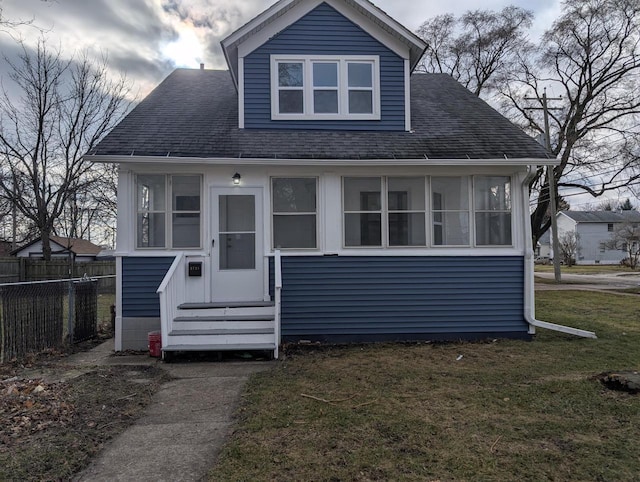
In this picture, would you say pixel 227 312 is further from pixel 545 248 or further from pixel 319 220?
pixel 545 248

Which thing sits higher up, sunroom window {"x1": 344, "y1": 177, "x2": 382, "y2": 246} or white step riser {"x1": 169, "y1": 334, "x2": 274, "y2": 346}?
sunroom window {"x1": 344, "y1": 177, "x2": 382, "y2": 246}

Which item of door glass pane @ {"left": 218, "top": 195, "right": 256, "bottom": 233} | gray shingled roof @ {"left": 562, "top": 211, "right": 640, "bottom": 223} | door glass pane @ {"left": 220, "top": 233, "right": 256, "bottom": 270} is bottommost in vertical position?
door glass pane @ {"left": 220, "top": 233, "right": 256, "bottom": 270}

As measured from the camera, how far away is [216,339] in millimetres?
5973

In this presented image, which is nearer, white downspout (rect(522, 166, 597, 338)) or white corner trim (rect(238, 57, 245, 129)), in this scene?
white downspout (rect(522, 166, 597, 338))

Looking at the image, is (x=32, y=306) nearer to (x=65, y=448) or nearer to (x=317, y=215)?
(x=65, y=448)

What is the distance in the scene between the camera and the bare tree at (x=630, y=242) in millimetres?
36412

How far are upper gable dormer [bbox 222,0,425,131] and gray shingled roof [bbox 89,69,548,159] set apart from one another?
0.34 metres

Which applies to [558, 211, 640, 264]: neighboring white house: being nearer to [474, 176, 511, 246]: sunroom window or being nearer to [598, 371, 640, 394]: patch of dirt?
[474, 176, 511, 246]: sunroom window

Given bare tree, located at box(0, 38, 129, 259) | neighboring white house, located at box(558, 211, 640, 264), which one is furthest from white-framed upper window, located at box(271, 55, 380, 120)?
neighboring white house, located at box(558, 211, 640, 264)

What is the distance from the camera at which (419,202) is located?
7145 mm

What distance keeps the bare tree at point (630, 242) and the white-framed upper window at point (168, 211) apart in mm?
40600

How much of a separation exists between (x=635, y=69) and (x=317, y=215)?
19.5 metres

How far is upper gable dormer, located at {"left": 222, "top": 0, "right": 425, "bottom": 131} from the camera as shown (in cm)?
755

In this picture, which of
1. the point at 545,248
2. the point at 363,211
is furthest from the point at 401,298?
the point at 545,248
